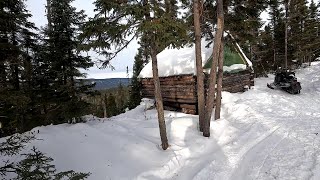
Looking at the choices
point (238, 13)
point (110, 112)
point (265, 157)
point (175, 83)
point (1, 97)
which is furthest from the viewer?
point (110, 112)

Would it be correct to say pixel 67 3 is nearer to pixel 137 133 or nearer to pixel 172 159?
pixel 137 133

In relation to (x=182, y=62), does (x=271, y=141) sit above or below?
below

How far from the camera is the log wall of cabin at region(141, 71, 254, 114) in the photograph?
17.8 metres

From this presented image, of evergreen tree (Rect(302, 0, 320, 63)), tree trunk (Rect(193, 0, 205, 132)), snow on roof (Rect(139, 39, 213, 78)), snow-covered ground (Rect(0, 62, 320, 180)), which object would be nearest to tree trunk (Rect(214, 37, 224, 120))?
snow-covered ground (Rect(0, 62, 320, 180))

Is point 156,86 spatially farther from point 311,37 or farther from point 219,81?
point 311,37

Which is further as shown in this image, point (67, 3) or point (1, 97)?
point (67, 3)

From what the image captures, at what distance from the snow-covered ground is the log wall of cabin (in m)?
3.13

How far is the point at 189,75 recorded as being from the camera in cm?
1759

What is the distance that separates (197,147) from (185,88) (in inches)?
299

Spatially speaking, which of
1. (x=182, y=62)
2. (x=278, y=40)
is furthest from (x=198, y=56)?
(x=278, y=40)

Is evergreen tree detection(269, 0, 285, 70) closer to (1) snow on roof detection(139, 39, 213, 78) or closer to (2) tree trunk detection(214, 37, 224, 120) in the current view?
(1) snow on roof detection(139, 39, 213, 78)

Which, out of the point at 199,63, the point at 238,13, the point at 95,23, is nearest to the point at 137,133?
the point at 199,63

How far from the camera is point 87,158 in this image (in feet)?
31.8

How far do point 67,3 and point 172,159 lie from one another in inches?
427
